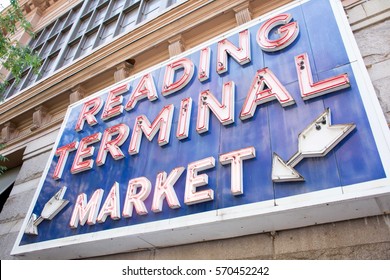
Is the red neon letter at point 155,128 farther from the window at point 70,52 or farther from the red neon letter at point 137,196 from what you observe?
the window at point 70,52

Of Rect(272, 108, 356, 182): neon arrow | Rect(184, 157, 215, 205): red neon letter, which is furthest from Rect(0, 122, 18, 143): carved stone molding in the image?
Rect(272, 108, 356, 182): neon arrow

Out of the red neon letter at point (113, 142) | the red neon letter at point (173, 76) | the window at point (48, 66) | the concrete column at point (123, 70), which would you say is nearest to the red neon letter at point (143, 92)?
the red neon letter at point (173, 76)

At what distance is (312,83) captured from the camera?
3.90 meters

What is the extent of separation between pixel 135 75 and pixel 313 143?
14.1ft

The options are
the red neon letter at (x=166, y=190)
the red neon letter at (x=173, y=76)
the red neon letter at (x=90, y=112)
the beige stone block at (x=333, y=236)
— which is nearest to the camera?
the beige stone block at (x=333, y=236)

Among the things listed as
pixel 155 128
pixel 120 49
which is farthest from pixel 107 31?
pixel 155 128

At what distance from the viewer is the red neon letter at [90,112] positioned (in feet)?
20.8

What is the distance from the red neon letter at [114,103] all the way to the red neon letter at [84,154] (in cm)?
47

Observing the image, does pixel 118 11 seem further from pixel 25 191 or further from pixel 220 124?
pixel 220 124

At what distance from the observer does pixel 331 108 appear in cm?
359

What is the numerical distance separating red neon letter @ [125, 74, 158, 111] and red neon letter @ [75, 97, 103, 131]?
0.93 m

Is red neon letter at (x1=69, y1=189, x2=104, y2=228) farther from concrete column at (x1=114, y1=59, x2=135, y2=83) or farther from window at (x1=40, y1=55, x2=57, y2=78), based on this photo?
window at (x1=40, y1=55, x2=57, y2=78)

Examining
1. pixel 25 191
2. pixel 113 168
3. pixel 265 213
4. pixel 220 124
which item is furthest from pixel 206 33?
pixel 25 191

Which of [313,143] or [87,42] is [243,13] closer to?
[313,143]
